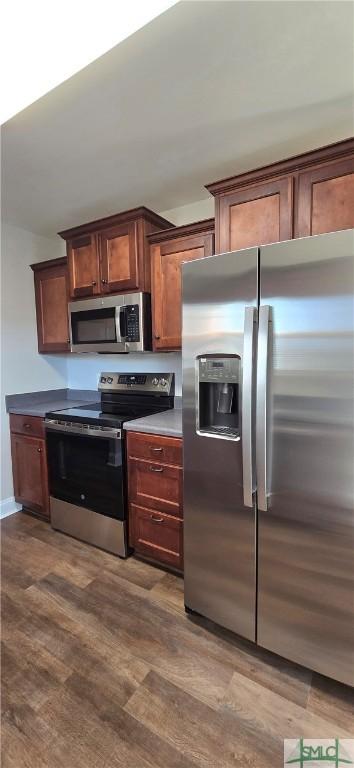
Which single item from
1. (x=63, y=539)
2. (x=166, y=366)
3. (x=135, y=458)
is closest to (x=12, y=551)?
(x=63, y=539)

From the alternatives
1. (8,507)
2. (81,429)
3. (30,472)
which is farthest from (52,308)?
(8,507)

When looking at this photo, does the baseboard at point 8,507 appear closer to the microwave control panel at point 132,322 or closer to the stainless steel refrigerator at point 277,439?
the microwave control panel at point 132,322

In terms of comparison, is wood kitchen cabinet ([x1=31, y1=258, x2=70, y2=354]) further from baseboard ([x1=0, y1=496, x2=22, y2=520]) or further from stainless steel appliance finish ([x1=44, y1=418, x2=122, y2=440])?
baseboard ([x1=0, y1=496, x2=22, y2=520])

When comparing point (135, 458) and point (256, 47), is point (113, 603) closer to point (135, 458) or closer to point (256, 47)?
point (135, 458)

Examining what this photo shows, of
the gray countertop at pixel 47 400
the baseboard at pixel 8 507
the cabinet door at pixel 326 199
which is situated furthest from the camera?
the baseboard at pixel 8 507

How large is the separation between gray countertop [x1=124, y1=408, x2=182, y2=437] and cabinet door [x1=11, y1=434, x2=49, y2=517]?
968 mm

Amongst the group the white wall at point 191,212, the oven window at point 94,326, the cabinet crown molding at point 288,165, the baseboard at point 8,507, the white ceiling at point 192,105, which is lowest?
the baseboard at point 8,507

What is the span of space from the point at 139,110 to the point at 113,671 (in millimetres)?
2546

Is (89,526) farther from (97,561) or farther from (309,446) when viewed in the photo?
(309,446)

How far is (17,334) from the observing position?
9.45ft

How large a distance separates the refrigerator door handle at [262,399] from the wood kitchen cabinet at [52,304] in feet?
6.53

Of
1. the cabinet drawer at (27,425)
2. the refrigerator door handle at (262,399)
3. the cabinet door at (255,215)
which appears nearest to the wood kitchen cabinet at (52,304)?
the cabinet drawer at (27,425)

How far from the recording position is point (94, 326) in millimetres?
2451

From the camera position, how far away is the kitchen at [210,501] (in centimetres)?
118
